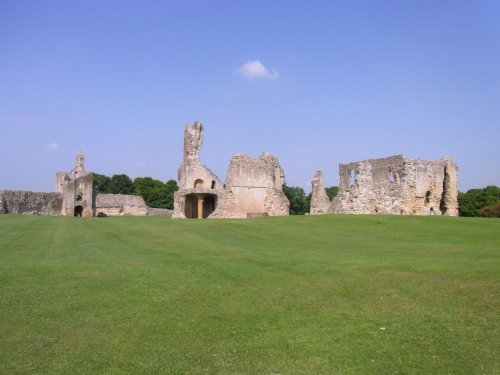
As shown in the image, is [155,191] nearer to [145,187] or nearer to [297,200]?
[145,187]

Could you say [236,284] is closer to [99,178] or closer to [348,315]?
[348,315]

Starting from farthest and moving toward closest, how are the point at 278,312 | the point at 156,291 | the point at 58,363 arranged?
the point at 156,291 → the point at 278,312 → the point at 58,363

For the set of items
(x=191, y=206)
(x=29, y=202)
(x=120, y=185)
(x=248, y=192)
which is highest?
(x=120, y=185)

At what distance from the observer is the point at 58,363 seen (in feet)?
20.2

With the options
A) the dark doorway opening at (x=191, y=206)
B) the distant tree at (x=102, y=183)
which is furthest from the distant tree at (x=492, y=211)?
the distant tree at (x=102, y=183)

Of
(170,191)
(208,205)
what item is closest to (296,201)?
(170,191)

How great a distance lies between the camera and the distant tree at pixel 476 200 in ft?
221

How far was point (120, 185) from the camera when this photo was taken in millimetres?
107125

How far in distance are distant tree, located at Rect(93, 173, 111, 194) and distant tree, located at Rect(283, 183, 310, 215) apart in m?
40.3

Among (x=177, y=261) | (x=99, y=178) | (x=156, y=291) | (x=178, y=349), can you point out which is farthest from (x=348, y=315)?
(x=99, y=178)

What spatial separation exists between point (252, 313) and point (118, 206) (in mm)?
62547

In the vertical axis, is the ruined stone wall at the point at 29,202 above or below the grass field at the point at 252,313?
above

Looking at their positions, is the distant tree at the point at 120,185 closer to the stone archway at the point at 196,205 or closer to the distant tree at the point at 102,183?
the distant tree at the point at 102,183

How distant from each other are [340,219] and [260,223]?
4239mm
